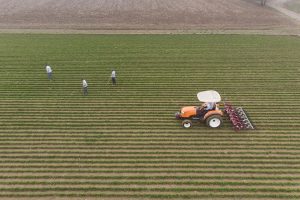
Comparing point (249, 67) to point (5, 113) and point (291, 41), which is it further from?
point (5, 113)

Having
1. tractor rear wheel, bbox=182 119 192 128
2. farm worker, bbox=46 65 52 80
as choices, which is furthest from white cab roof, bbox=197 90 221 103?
farm worker, bbox=46 65 52 80

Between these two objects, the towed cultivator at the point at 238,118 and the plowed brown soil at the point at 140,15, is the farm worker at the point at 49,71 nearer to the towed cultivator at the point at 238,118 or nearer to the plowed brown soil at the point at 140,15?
the towed cultivator at the point at 238,118

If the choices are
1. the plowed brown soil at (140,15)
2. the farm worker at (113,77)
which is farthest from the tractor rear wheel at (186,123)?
the plowed brown soil at (140,15)

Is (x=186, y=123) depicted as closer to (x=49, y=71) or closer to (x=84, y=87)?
(x=84, y=87)

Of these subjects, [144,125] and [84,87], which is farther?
[84,87]

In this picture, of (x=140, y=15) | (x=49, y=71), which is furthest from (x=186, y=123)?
(x=140, y=15)

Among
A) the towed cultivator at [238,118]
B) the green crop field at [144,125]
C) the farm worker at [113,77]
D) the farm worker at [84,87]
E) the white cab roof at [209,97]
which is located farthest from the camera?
the farm worker at [113,77]

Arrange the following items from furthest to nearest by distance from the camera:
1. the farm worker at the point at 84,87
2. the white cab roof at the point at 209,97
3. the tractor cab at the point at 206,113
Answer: the farm worker at the point at 84,87 < the tractor cab at the point at 206,113 < the white cab roof at the point at 209,97

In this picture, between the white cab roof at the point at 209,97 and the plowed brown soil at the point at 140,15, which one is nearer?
the white cab roof at the point at 209,97

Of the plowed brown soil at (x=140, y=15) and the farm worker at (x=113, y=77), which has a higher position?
the plowed brown soil at (x=140, y=15)
